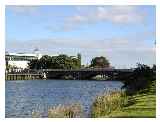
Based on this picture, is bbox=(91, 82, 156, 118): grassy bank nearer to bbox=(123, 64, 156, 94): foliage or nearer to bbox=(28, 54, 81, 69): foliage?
bbox=(123, 64, 156, 94): foliage

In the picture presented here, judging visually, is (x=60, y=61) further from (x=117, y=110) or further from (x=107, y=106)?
(x=117, y=110)

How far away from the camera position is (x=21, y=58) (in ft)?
57.0

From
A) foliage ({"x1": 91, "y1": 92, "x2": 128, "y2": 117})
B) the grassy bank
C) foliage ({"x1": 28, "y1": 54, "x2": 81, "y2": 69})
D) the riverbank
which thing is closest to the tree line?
foliage ({"x1": 28, "y1": 54, "x2": 81, "y2": 69})

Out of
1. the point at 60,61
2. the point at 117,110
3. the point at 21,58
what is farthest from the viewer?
the point at 21,58

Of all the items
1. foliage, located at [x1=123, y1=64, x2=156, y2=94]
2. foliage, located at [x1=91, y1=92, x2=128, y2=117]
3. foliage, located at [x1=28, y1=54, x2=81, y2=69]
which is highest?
foliage, located at [x1=28, y1=54, x2=81, y2=69]

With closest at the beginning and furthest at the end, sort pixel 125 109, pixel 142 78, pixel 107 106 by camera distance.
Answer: pixel 125 109
pixel 107 106
pixel 142 78

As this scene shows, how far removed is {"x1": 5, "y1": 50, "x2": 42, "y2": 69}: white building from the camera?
16391 mm

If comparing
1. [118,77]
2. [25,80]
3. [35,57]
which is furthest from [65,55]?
[25,80]

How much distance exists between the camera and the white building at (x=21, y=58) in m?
16.4

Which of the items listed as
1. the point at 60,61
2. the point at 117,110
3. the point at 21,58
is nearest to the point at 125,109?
the point at 117,110

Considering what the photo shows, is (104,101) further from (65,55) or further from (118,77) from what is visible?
(118,77)

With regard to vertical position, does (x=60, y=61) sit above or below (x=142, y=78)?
above

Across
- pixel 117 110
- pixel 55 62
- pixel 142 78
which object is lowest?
pixel 117 110
